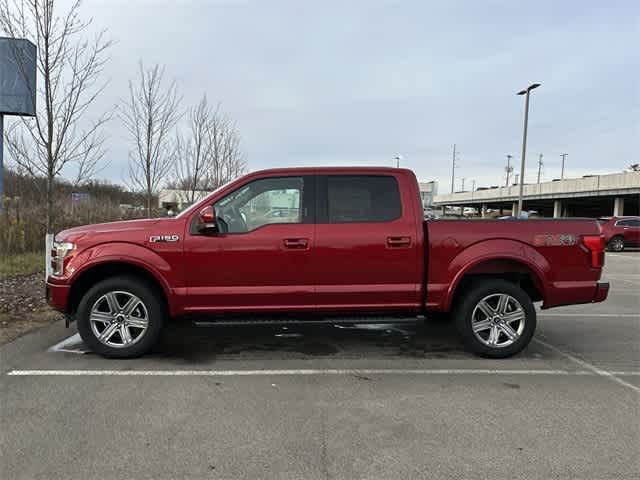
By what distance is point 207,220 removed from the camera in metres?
4.38

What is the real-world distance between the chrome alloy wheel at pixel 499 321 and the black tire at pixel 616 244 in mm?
20364

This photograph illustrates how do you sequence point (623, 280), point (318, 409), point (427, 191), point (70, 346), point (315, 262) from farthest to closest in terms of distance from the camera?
1. point (427, 191)
2. point (623, 280)
3. point (70, 346)
4. point (315, 262)
5. point (318, 409)

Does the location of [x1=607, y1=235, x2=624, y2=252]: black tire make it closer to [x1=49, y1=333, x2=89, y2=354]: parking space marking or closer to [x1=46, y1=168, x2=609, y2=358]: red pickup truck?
[x1=46, y1=168, x2=609, y2=358]: red pickup truck

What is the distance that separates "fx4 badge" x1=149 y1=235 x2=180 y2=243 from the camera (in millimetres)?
4516

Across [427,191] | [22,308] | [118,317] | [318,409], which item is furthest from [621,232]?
[22,308]

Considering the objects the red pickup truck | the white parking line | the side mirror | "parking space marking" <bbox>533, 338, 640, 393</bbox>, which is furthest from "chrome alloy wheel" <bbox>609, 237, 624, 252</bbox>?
the side mirror

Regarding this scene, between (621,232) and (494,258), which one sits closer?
(494,258)

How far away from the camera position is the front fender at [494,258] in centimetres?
470

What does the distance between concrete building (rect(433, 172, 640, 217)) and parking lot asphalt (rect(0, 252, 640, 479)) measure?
40.5 meters

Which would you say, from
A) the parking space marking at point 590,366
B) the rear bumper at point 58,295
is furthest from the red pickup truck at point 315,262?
the parking space marking at point 590,366

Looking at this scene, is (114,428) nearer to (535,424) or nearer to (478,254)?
(535,424)

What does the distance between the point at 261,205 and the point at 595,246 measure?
357 cm

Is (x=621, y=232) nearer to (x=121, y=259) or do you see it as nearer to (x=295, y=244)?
(x=295, y=244)

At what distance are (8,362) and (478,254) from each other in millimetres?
4888
